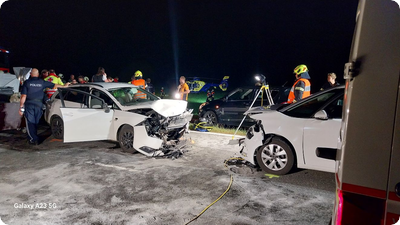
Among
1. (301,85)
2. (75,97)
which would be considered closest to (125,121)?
(75,97)

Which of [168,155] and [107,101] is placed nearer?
[168,155]

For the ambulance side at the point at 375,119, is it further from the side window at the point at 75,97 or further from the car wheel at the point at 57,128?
the car wheel at the point at 57,128

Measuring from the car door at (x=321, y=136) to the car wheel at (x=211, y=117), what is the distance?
215 inches

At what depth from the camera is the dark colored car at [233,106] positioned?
9.12 m

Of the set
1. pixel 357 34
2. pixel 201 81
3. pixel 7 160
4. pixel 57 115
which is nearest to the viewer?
pixel 357 34

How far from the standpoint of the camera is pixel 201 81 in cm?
1992

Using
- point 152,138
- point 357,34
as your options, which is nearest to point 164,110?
point 152,138

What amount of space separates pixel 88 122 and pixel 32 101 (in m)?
1.75

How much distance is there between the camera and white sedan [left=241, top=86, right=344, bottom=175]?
4.32 metres

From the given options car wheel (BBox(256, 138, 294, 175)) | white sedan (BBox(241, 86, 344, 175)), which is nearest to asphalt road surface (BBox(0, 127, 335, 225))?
car wheel (BBox(256, 138, 294, 175))

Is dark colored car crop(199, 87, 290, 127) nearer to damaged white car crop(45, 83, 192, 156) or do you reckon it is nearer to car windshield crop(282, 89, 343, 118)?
damaged white car crop(45, 83, 192, 156)

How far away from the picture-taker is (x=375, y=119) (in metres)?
1.32

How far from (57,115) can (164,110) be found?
3501mm

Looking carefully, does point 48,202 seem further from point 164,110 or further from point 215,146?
point 215,146
